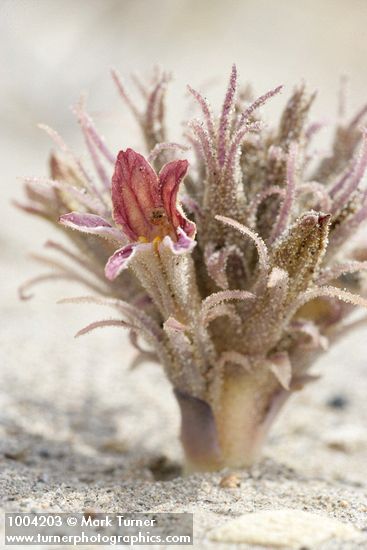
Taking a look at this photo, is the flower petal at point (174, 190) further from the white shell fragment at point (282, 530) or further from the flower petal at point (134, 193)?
the white shell fragment at point (282, 530)

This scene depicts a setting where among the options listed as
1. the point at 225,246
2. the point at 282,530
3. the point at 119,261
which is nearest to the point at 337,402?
the point at 225,246

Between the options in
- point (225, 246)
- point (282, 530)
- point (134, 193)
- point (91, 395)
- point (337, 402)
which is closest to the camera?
point (282, 530)

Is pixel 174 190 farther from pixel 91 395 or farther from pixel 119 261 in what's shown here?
pixel 91 395

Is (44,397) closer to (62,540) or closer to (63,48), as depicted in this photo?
(62,540)

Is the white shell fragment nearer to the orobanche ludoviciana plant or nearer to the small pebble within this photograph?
the orobanche ludoviciana plant

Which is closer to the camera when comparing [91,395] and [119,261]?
[119,261]

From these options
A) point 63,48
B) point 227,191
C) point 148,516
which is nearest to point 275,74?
point 63,48

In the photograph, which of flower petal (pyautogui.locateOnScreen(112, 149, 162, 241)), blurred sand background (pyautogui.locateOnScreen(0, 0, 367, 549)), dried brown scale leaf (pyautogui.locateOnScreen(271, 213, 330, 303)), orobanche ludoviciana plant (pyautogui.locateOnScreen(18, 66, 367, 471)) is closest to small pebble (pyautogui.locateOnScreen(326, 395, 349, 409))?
blurred sand background (pyautogui.locateOnScreen(0, 0, 367, 549))

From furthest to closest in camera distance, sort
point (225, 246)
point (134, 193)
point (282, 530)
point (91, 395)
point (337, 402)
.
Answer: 1. point (337, 402)
2. point (91, 395)
3. point (225, 246)
4. point (134, 193)
5. point (282, 530)
